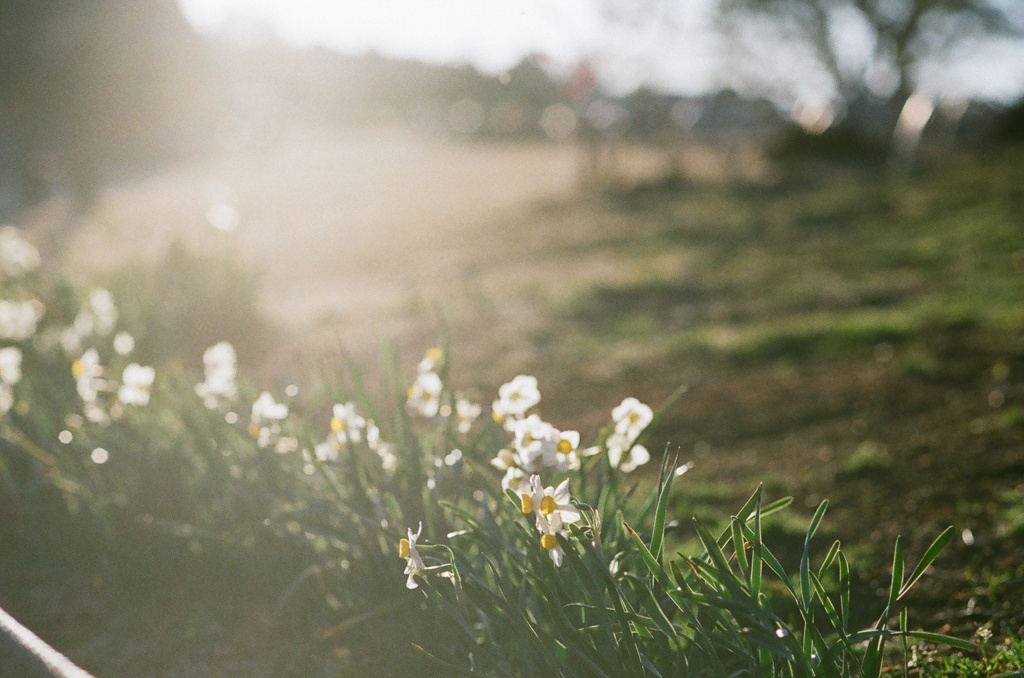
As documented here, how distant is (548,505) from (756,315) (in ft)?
16.0

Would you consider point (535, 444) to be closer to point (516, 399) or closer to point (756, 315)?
point (516, 399)

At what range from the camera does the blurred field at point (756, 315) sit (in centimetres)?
333

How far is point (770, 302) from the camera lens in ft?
21.4

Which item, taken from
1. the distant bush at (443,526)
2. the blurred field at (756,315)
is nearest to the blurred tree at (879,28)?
the blurred field at (756,315)

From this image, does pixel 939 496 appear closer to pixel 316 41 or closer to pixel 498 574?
pixel 498 574

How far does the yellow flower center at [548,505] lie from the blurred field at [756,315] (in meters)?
1.43

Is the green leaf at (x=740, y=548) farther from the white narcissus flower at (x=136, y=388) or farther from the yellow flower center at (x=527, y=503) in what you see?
the white narcissus flower at (x=136, y=388)

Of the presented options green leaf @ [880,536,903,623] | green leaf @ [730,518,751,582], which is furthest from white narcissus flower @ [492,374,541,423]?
green leaf @ [880,536,903,623]

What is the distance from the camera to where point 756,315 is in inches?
245

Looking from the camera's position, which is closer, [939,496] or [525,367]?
[939,496]

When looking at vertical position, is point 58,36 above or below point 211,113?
above

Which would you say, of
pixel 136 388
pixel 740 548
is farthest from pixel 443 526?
pixel 136 388

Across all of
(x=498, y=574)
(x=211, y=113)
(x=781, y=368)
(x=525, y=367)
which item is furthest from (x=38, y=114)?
(x=498, y=574)

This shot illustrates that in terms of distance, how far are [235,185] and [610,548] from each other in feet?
61.4
